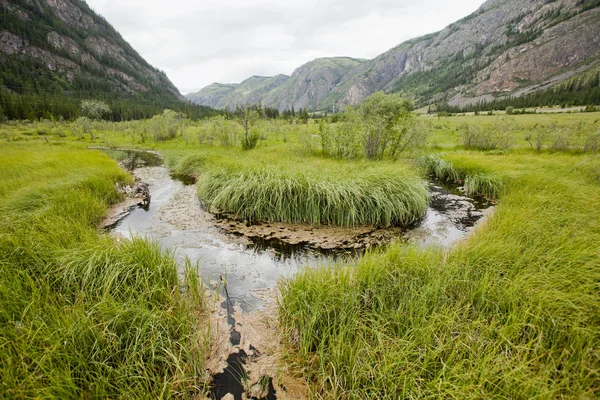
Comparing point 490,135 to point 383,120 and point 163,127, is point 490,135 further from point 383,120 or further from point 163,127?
point 163,127

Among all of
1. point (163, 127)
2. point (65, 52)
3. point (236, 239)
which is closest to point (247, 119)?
point (236, 239)

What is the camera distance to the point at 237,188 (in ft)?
28.9

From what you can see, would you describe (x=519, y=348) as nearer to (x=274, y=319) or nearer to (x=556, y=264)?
(x=556, y=264)

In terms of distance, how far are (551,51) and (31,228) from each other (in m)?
229

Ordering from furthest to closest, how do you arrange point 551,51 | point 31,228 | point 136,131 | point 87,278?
point 551,51
point 136,131
point 31,228
point 87,278

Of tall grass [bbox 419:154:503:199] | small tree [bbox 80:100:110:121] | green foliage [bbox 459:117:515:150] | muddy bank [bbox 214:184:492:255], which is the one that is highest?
small tree [bbox 80:100:110:121]

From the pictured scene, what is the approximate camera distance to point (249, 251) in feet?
21.5

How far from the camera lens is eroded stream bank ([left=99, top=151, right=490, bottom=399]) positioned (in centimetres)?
319

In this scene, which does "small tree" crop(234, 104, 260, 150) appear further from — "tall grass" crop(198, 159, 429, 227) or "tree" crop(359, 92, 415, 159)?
"tall grass" crop(198, 159, 429, 227)

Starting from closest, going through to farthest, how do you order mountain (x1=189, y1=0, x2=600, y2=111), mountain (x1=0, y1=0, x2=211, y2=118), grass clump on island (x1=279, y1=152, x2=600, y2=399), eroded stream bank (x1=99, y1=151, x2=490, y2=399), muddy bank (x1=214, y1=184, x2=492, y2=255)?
1. grass clump on island (x1=279, y1=152, x2=600, y2=399)
2. eroded stream bank (x1=99, y1=151, x2=490, y2=399)
3. muddy bank (x1=214, y1=184, x2=492, y2=255)
4. mountain (x1=0, y1=0, x2=211, y2=118)
5. mountain (x1=189, y1=0, x2=600, y2=111)

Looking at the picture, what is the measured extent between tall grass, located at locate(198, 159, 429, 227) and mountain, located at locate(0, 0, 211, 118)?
271ft

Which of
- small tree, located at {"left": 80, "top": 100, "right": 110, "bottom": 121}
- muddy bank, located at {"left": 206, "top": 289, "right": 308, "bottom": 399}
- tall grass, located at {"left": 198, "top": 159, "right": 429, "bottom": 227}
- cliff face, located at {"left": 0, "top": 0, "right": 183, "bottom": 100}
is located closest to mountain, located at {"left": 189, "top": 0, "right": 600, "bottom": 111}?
small tree, located at {"left": 80, "top": 100, "right": 110, "bottom": 121}

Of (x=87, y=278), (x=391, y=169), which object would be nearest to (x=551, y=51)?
(x=391, y=169)

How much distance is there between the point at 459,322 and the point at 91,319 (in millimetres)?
4351
